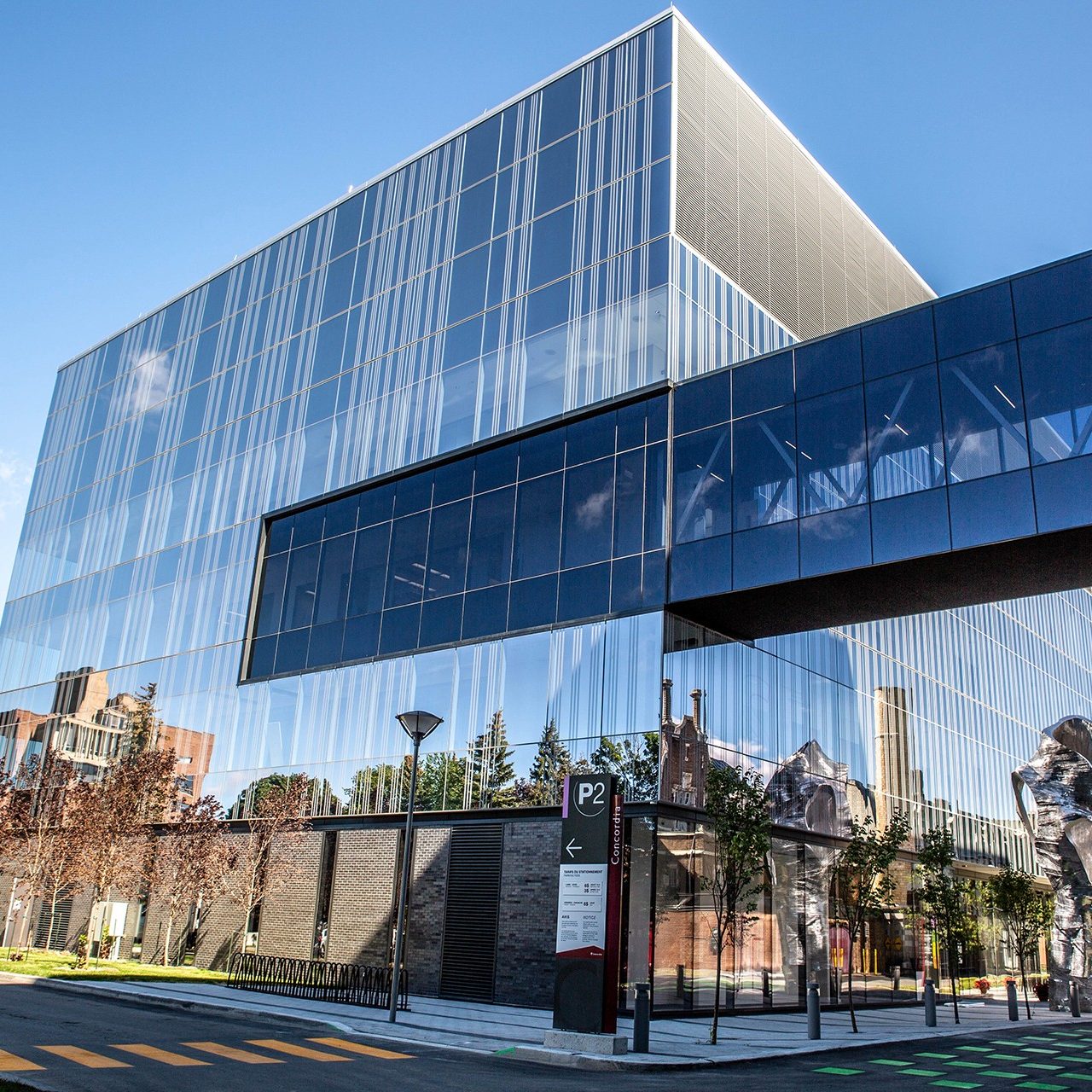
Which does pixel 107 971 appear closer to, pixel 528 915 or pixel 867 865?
pixel 528 915

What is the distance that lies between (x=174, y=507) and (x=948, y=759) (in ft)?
113

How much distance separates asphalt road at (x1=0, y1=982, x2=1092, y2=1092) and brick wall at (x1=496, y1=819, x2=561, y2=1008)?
26.3 feet

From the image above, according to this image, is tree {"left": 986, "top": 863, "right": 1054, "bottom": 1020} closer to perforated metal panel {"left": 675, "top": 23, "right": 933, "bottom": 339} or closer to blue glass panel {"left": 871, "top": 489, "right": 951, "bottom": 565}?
blue glass panel {"left": 871, "top": 489, "right": 951, "bottom": 565}

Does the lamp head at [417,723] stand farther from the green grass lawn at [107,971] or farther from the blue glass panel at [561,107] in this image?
the blue glass panel at [561,107]

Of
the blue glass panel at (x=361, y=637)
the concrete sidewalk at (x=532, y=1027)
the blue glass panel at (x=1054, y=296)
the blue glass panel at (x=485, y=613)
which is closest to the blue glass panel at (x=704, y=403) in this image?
the blue glass panel at (x=485, y=613)

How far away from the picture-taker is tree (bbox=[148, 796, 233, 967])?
35.4 meters

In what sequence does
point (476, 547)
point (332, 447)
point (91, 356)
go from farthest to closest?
1. point (91, 356)
2. point (332, 447)
3. point (476, 547)

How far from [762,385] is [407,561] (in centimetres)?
1341

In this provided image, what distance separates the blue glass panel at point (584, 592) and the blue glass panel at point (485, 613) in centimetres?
217

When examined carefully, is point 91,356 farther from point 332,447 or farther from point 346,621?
point 346,621

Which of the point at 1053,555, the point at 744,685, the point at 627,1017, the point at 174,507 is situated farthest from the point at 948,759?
the point at 174,507

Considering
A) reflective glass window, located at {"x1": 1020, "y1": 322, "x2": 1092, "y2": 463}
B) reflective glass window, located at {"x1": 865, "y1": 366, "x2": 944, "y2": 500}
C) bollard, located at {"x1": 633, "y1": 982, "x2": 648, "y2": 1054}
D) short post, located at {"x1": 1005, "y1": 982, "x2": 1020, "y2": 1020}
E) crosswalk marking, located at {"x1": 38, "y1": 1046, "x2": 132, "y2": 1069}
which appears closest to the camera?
crosswalk marking, located at {"x1": 38, "y1": 1046, "x2": 132, "y2": 1069}

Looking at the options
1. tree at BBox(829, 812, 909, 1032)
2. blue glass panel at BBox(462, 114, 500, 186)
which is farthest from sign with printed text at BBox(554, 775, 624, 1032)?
blue glass panel at BBox(462, 114, 500, 186)

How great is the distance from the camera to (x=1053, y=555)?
24312mm
